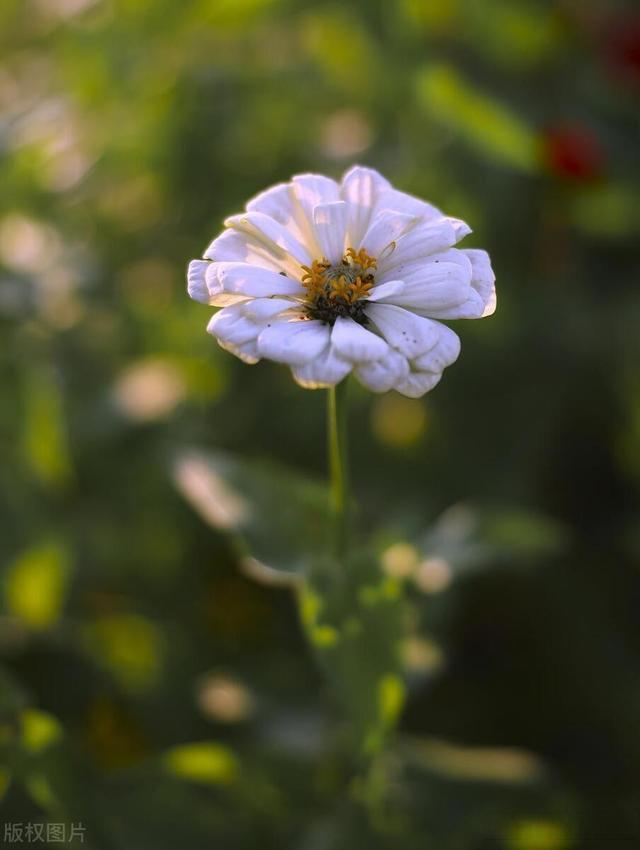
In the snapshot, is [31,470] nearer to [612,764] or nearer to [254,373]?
[254,373]

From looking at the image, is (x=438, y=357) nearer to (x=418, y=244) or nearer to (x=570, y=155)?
(x=418, y=244)

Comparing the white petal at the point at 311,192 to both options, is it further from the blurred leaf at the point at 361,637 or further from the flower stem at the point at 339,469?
the blurred leaf at the point at 361,637

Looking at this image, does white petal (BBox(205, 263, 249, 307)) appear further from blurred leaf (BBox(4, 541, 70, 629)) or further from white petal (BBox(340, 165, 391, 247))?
blurred leaf (BBox(4, 541, 70, 629))

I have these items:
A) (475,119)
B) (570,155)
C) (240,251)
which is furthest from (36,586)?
(570,155)

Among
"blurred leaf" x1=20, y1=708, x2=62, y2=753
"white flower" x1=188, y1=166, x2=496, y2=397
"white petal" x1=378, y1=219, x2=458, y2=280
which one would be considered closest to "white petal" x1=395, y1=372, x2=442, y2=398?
"white flower" x1=188, y1=166, x2=496, y2=397


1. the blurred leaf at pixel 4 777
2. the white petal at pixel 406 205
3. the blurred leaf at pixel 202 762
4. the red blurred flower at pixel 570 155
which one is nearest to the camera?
the white petal at pixel 406 205

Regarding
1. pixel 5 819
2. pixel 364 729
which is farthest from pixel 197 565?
pixel 364 729

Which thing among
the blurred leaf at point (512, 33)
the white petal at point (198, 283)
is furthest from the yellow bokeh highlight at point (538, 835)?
the blurred leaf at point (512, 33)
